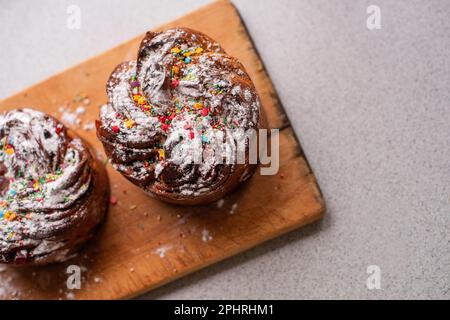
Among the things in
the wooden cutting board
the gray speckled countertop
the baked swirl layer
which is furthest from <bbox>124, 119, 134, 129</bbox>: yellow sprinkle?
the gray speckled countertop

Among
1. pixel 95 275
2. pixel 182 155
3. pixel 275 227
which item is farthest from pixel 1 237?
pixel 275 227

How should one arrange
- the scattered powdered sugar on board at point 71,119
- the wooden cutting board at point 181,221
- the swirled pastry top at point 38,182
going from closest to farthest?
the swirled pastry top at point 38,182
the wooden cutting board at point 181,221
the scattered powdered sugar on board at point 71,119

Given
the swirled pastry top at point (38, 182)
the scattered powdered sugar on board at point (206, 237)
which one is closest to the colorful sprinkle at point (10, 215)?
the swirled pastry top at point (38, 182)

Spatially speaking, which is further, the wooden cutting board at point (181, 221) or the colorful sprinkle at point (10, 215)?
the wooden cutting board at point (181, 221)

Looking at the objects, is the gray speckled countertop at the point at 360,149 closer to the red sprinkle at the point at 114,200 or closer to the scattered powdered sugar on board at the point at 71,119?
the red sprinkle at the point at 114,200

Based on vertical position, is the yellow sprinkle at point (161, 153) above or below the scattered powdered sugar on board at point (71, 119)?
below

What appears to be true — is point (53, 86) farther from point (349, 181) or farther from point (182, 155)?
point (349, 181)
